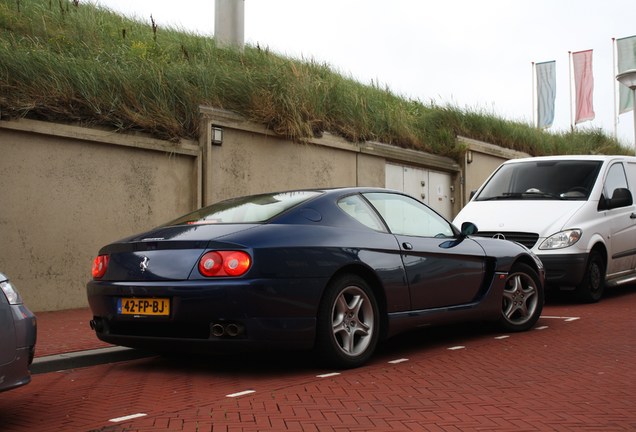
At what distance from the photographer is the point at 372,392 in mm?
5336

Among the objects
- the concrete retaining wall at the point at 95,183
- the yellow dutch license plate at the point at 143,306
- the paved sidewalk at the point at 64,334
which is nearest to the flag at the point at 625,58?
the concrete retaining wall at the point at 95,183

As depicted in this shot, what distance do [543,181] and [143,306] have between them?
729 cm

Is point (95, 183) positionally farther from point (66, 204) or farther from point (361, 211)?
point (361, 211)

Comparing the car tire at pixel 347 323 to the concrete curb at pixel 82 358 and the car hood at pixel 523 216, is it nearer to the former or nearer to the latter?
the concrete curb at pixel 82 358

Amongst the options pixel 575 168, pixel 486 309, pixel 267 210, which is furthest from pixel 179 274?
pixel 575 168

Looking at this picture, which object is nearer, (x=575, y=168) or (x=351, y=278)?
(x=351, y=278)

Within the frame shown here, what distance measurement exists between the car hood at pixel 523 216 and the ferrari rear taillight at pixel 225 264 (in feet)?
17.5

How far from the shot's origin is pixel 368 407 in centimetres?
491

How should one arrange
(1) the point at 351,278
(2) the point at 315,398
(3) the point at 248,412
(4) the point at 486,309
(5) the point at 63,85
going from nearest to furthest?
(3) the point at 248,412
(2) the point at 315,398
(1) the point at 351,278
(4) the point at 486,309
(5) the point at 63,85

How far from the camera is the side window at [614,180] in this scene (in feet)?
36.6

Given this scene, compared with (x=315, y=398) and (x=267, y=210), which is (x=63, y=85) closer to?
(x=267, y=210)

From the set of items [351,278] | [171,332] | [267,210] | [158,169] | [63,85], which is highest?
[63,85]

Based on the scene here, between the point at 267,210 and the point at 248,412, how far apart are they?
192 cm

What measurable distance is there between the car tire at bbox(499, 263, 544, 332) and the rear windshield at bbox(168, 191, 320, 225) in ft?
8.39
